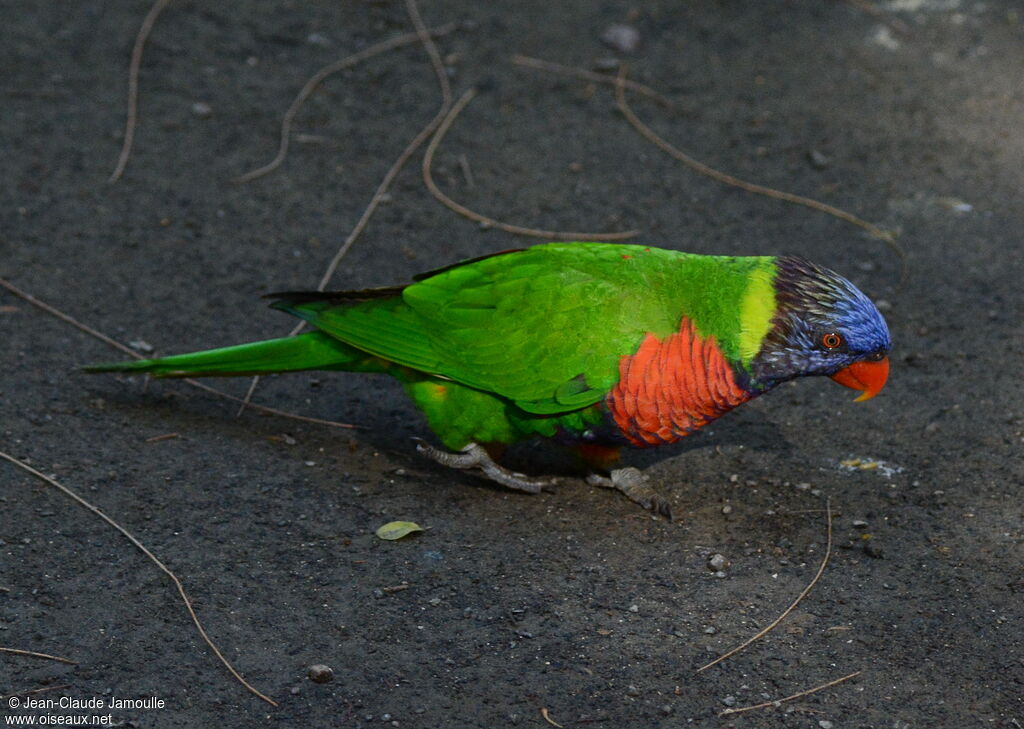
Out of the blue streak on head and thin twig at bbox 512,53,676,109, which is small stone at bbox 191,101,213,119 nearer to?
thin twig at bbox 512,53,676,109

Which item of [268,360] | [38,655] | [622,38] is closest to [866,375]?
[268,360]

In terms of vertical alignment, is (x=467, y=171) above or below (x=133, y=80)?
below

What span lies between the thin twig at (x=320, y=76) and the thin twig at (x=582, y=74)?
0.53 metres

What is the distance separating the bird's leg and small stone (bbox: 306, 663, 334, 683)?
100cm

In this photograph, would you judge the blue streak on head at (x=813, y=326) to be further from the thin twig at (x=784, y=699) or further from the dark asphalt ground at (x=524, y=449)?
the thin twig at (x=784, y=699)

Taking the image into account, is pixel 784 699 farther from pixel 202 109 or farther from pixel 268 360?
pixel 202 109

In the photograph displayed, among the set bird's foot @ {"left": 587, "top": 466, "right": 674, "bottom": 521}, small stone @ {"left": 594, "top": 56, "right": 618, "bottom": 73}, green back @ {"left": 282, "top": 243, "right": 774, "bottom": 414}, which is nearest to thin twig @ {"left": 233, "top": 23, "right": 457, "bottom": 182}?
small stone @ {"left": 594, "top": 56, "right": 618, "bottom": 73}

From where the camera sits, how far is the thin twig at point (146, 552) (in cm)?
293

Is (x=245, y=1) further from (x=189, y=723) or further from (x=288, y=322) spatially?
(x=189, y=723)

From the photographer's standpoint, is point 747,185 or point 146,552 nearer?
point 146,552

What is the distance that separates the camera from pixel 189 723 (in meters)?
2.77

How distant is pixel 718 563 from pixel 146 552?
1832 millimetres

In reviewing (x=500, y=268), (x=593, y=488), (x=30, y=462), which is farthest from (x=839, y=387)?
(x=30, y=462)

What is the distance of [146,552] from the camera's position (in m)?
3.33
